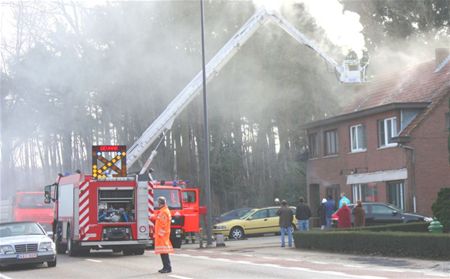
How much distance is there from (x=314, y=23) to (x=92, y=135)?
44.4 feet

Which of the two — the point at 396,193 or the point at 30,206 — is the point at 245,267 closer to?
the point at 396,193

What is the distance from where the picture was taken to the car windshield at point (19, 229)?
20.9m

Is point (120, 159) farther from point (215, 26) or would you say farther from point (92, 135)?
point (215, 26)

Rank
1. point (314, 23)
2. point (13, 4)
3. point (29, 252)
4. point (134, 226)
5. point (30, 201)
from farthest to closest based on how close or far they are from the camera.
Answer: point (314, 23) < point (30, 201) < point (13, 4) < point (134, 226) < point (29, 252)

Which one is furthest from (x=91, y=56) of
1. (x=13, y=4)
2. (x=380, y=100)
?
(x=380, y=100)

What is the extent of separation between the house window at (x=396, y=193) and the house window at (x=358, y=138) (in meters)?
2.85

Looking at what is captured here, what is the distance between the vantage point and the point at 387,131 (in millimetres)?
35625

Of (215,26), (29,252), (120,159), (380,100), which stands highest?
(215,26)

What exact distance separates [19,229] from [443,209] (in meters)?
12.3

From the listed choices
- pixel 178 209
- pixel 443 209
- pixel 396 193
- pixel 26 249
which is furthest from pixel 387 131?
pixel 26 249

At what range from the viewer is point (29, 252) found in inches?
778

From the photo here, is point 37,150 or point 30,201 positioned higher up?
point 37,150

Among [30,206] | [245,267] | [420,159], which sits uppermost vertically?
[420,159]

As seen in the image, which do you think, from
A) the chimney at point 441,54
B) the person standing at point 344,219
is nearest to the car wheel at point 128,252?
the person standing at point 344,219
